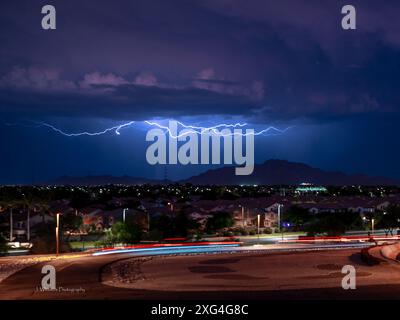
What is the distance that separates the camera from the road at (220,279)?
64.2ft

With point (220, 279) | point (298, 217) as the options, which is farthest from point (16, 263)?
point (298, 217)

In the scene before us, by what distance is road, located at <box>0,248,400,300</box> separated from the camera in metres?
19.6

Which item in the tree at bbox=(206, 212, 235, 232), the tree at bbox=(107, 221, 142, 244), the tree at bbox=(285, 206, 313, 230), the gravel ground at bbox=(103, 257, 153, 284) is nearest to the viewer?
the gravel ground at bbox=(103, 257, 153, 284)

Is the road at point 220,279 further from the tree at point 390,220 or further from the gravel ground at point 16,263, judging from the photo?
the tree at point 390,220

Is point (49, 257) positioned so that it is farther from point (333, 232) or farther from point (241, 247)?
point (333, 232)

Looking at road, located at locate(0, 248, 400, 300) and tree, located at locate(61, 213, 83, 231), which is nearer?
road, located at locate(0, 248, 400, 300)

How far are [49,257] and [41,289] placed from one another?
12.3 meters

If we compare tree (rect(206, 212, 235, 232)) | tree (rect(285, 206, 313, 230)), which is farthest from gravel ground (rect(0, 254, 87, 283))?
tree (rect(285, 206, 313, 230))

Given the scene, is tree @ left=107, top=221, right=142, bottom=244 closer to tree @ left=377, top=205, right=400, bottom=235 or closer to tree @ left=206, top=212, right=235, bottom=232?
tree @ left=206, top=212, right=235, bottom=232

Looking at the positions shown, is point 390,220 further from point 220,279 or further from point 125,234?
point 220,279

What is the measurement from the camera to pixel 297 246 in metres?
40.6

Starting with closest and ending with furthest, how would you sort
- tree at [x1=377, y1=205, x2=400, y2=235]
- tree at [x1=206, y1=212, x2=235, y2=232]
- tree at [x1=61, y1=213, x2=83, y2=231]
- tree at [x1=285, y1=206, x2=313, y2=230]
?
1. tree at [x1=61, y1=213, x2=83, y2=231]
2. tree at [x1=206, y1=212, x2=235, y2=232]
3. tree at [x1=377, y1=205, x2=400, y2=235]
4. tree at [x1=285, y1=206, x2=313, y2=230]

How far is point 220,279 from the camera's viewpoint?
81.4 feet
